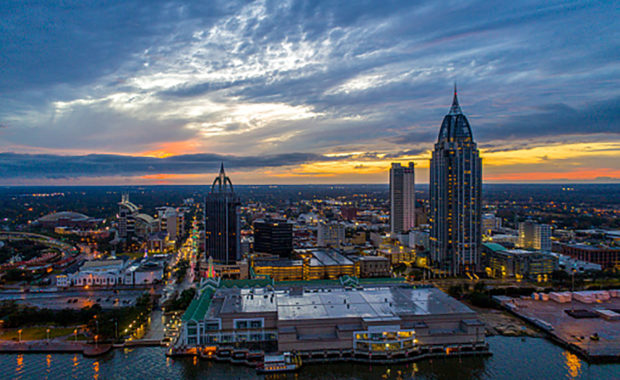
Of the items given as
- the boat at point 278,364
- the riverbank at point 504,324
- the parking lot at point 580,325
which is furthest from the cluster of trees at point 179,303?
the parking lot at point 580,325

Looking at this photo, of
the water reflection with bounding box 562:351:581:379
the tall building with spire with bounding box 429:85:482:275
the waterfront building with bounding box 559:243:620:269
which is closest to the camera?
the water reflection with bounding box 562:351:581:379

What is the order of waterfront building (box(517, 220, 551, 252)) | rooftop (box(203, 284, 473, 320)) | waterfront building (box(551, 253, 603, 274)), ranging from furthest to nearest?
waterfront building (box(517, 220, 551, 252))
waterfront building (box(551, 253, 603, 274))
rooftop (box(203, 284, 473, 320))

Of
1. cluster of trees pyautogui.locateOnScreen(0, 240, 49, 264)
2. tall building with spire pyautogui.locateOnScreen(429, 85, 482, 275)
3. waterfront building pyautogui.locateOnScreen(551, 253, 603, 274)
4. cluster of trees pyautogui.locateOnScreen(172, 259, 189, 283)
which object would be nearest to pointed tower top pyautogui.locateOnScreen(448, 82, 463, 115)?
tall building with spire pyautogui.locateOnScreen(429, 85, 482, 275)

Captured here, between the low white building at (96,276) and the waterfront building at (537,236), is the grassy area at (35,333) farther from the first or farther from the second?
the waterfront building at (537,236)

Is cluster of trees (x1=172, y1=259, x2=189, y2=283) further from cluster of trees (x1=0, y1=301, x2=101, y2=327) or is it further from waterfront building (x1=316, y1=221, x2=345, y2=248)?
waterfront building (x1=316, y1=221, x2=345, y2=248)

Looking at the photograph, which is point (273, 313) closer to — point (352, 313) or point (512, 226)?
point (352, 313)

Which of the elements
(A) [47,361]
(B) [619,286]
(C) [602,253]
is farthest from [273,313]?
(C) [602,253]

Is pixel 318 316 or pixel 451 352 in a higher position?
pixel 318 316
